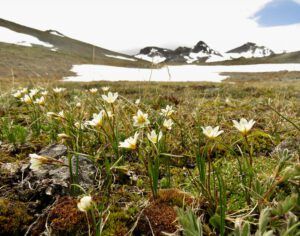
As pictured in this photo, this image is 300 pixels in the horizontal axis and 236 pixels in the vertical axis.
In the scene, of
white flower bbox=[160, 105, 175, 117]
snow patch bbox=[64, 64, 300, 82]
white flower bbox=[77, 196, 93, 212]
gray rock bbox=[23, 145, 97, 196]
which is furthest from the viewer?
snow patch bbox=[64, 64, 300, 82]

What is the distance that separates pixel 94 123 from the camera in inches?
102

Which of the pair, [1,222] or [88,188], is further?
[88,188]

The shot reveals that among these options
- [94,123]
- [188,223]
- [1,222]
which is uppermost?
[94,123]

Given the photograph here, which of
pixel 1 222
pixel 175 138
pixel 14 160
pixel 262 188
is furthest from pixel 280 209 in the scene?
pixel 14 160

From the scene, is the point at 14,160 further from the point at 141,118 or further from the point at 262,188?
the point at 262,188

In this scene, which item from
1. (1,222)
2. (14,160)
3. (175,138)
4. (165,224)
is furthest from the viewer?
(175,138)

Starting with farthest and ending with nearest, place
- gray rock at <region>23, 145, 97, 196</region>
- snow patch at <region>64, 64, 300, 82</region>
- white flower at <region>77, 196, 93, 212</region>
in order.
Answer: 1. snow patch at <region>64, 64, 300, 82</region>
2. gray rock at <region>23, 145, 97, 196</region>
3. white flower at <region>77, 196, 93, 212</region>

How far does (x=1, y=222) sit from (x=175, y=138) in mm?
2081

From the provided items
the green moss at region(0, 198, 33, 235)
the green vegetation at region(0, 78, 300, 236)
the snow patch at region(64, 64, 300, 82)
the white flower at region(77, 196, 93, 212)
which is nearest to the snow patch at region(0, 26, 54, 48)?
the snow patch at region(64, 64, 300, 82)

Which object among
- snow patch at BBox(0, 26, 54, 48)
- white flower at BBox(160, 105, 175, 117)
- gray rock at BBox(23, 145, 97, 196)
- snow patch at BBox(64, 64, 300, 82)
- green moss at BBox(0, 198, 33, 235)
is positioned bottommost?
snow patch at BBox(64, 64, 300, 82)

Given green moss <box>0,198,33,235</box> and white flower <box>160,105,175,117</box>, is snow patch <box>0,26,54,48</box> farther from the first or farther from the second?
green moss <box>0,198,33,235</box>

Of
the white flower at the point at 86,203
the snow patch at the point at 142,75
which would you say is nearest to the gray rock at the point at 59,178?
the white flower at the point at 86,203

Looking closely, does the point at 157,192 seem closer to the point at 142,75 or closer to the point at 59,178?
the point at 59,178

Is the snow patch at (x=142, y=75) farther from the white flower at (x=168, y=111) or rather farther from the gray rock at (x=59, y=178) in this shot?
the gray rock at (x=59, y=178)
